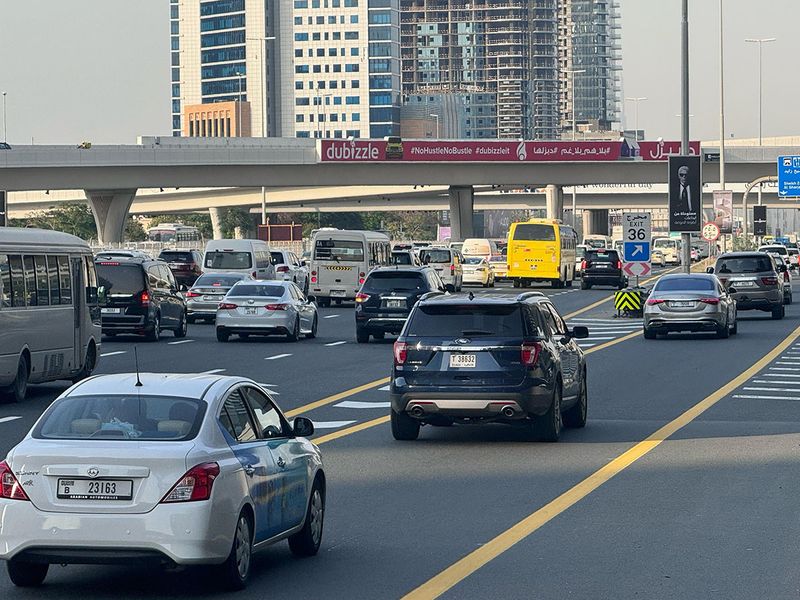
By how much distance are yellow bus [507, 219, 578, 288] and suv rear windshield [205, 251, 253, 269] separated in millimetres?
22413

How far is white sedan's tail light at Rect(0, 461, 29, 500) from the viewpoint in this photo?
9000mm

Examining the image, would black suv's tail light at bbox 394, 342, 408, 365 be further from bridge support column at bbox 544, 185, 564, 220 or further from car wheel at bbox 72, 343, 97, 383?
bridge support column at bbox 544, 185, 564, 220

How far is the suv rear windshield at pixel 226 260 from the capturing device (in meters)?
53.0

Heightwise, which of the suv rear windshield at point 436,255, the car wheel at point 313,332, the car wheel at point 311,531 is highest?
the suv rear windshield at point 436,255

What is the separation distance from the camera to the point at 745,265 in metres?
44.7

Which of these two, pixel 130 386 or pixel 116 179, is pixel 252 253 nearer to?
pixel 116 179

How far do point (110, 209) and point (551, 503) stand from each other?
8207cm

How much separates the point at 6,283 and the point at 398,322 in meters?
14.4

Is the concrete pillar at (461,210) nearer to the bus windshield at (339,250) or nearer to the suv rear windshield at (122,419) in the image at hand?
the bus windshield at (339,250)

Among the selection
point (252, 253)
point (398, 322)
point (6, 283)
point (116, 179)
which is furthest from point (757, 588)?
point (116, 179)

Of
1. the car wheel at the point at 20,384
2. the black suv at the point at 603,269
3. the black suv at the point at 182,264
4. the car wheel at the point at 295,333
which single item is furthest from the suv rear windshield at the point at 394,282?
the black suv at the point at 603,269

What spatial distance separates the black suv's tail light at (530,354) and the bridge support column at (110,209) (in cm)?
7759

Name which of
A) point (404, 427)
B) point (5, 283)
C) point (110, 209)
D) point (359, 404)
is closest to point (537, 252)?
point (110, 209)

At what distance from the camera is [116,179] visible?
88.2 m
